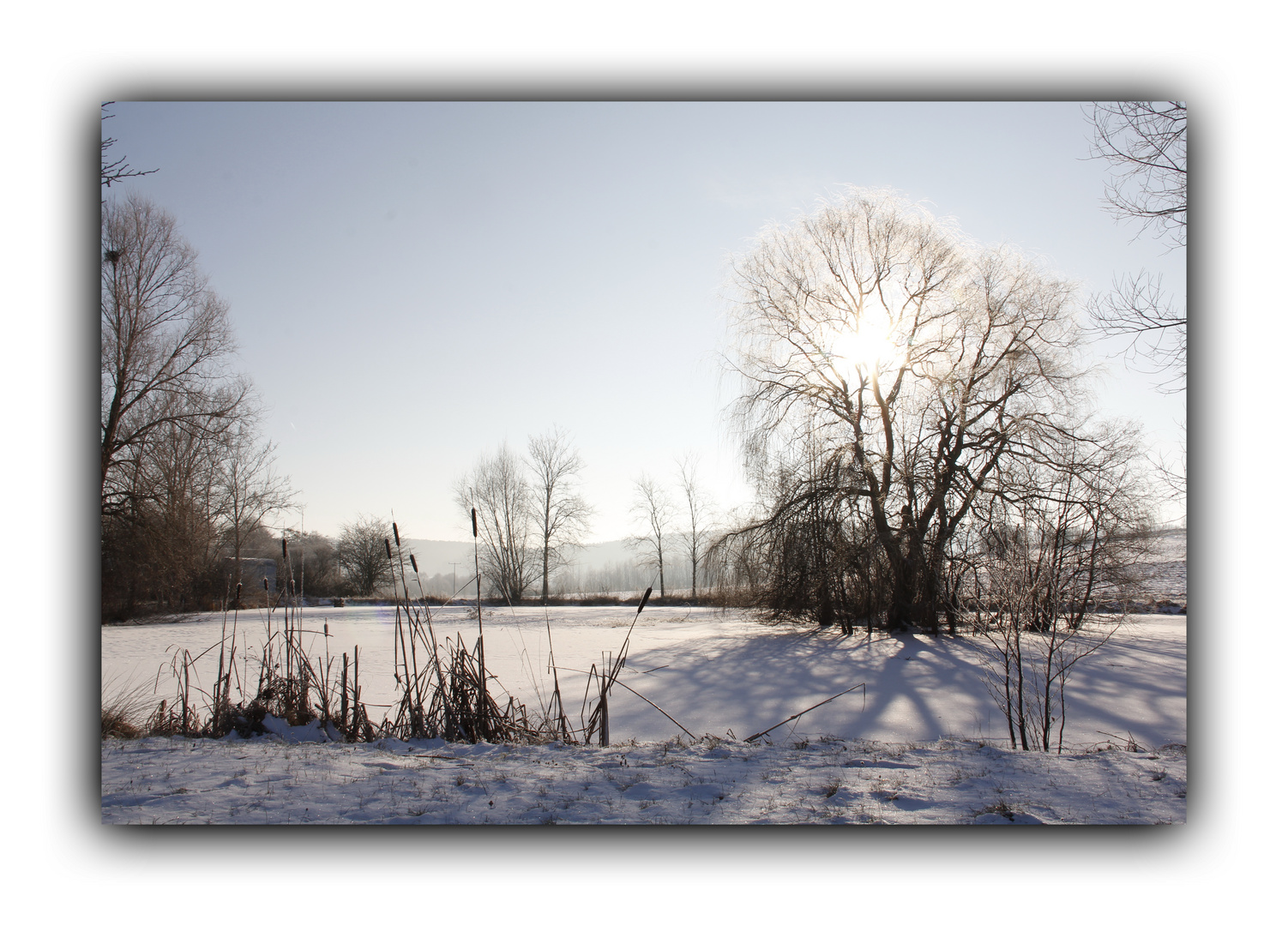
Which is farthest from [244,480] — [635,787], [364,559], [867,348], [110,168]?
[364,559]

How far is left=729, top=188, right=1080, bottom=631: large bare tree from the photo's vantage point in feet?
27.2

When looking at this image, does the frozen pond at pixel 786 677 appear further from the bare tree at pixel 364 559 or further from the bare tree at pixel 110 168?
the bare tree at pixel 364 559

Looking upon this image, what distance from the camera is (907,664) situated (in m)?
6.44

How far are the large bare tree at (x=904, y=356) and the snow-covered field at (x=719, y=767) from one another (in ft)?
10.7

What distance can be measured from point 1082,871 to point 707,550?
7.33 meters

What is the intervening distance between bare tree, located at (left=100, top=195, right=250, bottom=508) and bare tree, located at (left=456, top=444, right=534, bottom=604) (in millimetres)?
3707

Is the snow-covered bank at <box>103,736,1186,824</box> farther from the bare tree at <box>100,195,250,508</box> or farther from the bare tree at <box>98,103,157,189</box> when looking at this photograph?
the bare tree at <box>98,103,157,189</box>

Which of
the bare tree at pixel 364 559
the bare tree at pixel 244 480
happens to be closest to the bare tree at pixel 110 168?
the bare tree at pixel 244 480

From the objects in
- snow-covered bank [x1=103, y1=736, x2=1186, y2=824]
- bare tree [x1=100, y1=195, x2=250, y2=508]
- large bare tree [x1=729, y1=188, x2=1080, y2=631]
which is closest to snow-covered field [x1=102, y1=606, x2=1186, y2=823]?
snow-covered bank [x1=103, y1=736, x2=1186, y2=824]

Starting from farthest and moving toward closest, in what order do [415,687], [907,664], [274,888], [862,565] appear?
[862,565] → [907,664] → [415,687] → [274,888]

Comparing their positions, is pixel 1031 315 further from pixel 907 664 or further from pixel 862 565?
pixel 907 664
